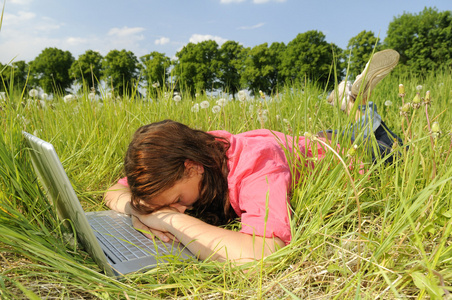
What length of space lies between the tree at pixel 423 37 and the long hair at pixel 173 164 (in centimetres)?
2893

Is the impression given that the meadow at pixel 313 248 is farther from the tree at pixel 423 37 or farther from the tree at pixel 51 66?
the tree at pixel 51 66

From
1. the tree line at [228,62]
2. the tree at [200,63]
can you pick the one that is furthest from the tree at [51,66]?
the tree at [200,63]

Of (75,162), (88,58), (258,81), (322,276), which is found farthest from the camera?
(88,58)

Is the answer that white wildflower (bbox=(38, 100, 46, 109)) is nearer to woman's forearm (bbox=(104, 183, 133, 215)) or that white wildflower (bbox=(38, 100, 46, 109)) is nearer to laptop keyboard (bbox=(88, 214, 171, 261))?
woman's forearm (bbox=(104, 183, 133, 215))

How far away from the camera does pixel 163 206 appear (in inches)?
73.9

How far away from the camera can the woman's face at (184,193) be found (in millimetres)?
1861

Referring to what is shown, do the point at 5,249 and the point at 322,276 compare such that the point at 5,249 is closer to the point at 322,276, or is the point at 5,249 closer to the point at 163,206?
the point at 163,206

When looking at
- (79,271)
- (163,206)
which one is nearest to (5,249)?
(79,271)

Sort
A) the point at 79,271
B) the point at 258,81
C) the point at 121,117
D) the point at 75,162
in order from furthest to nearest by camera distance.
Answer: the point at 258,81 < the point at 121,117 < the point at 75,162 < the point at 79,271

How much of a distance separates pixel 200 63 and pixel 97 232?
126ft

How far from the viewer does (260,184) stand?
1720 mm

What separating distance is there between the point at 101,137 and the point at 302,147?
1.70m

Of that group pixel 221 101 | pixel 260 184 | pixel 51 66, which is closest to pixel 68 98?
pixel 221 101

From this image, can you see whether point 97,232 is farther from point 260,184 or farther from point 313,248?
point 313,248
